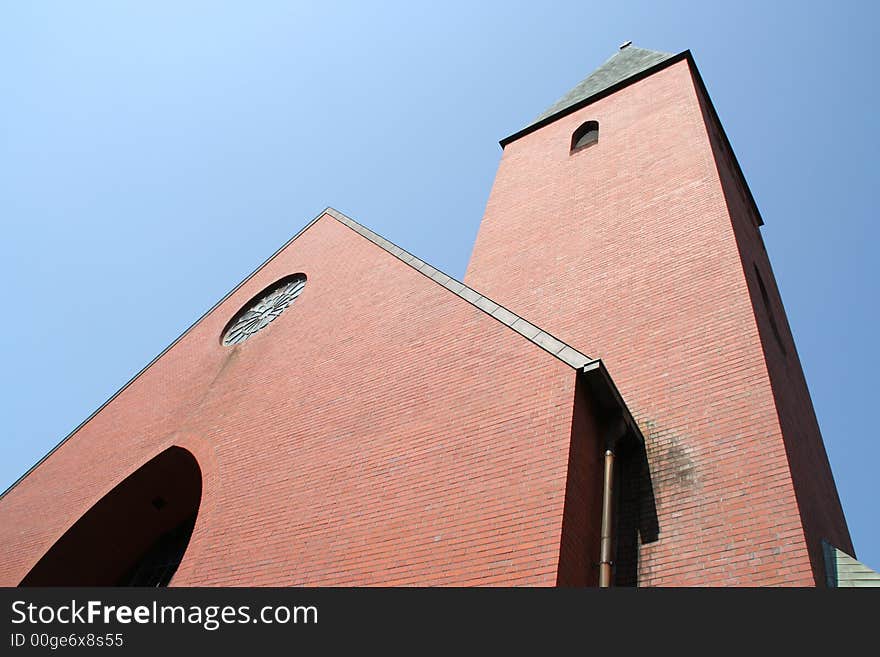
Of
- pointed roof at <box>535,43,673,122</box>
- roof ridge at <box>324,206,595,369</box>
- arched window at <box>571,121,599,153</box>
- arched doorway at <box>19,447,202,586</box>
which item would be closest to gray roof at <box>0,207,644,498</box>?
roof ridge at <box>324,206,595,369</box>

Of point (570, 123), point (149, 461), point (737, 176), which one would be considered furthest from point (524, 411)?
point (737, 176)

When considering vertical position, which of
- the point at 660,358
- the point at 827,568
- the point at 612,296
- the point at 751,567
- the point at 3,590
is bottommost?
the point at 3,590

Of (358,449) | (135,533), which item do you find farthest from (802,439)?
(135,533)

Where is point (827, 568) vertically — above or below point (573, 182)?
below

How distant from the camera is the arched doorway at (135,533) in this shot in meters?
8.49

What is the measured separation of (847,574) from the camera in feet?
17.1

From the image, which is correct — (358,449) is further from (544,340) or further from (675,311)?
(675,311)

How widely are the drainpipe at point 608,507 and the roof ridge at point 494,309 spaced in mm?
685

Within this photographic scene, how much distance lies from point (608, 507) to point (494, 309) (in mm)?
2291

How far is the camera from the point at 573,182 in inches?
454

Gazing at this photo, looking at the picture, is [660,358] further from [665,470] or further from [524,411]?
[524,411]

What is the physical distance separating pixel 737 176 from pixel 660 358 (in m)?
9.13

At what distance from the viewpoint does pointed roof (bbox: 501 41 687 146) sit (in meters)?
13.8

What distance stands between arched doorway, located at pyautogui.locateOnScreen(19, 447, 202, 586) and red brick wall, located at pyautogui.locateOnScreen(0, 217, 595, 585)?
17 centimetres
